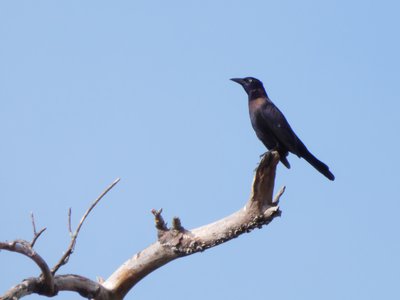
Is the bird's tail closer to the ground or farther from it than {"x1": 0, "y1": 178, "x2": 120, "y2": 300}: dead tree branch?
farther from it

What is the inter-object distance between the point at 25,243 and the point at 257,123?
155 inches

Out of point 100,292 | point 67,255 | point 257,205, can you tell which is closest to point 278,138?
point 257,205

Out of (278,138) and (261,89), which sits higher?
(261,89)

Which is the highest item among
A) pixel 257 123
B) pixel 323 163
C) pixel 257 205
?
pixel 257 123

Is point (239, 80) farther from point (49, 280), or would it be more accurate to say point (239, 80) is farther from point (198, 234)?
point (49, 280)

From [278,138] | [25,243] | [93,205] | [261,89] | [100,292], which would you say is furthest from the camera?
[261,89]

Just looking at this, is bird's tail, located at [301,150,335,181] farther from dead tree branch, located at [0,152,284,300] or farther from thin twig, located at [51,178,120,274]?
thin twig, located at [51,178,120,274]

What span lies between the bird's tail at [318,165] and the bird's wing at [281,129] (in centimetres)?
16

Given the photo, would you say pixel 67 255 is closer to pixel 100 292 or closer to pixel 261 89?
pixel 100 292

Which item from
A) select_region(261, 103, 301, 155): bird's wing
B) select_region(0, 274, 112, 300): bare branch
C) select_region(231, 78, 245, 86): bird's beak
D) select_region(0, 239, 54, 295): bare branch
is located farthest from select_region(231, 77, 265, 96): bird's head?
select_region(0, 239, 54, 295): bare branch

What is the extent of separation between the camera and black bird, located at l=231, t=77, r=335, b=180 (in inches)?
308

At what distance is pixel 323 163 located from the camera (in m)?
7.88

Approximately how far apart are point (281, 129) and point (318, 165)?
1.74 feet

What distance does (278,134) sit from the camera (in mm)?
7855
